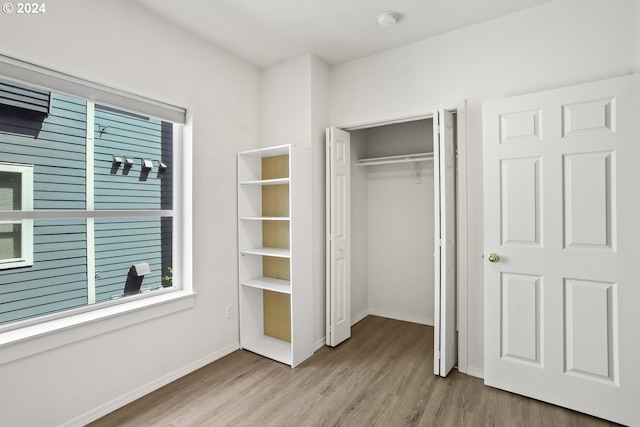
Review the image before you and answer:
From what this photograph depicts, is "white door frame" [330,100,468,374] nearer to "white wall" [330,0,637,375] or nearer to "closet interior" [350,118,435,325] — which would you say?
"white wall" [330,0,637,375]

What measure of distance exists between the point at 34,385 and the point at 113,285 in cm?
67

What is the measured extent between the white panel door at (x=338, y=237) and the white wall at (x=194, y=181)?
826 mm

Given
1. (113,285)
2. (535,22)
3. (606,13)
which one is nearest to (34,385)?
(113,285)

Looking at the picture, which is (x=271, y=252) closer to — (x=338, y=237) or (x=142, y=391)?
(x=338, y=237)

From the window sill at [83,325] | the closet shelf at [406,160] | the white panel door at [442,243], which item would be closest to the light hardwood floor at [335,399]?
the white panel door at [442,243]

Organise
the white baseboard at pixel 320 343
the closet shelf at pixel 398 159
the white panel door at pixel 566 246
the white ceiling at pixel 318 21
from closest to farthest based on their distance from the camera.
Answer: the white panel door at pixel 566 246 → the white ceiling at pixel 318 21 → the white baseboard at pixel 320 343 → the closet shelf at pixel 398 159

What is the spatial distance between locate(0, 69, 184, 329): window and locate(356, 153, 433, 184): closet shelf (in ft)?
6.72

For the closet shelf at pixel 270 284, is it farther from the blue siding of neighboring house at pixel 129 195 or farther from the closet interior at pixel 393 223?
the closet interior at pixel 393 223

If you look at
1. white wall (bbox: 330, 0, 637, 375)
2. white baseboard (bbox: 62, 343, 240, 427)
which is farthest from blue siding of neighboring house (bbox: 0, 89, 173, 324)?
white wall (bbox: 330, 0, 637, 375)

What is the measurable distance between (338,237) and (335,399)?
1389 millimetres

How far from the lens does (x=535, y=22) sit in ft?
7.59

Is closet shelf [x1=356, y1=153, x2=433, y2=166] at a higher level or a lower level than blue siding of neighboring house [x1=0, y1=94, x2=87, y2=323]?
higher

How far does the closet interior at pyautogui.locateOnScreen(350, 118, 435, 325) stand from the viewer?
3.68m

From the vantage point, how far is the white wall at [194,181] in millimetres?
1818
